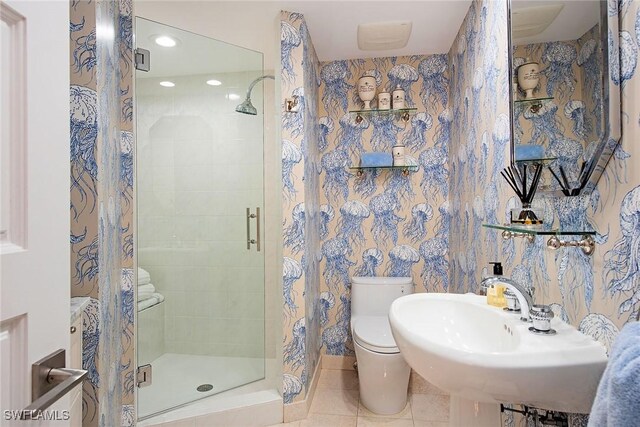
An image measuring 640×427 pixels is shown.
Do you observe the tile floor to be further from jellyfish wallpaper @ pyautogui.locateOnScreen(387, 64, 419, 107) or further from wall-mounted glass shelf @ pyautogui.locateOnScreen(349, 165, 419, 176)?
jellyfish wallpaper @ pyautogui.locateOnScreen(387, 64, 419, 107)

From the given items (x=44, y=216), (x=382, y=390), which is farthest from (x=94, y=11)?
(x=382, y=390)

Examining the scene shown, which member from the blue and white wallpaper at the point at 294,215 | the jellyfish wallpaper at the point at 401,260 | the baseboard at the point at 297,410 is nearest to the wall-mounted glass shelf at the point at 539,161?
the blue and white wallpaper at the point at 294,215

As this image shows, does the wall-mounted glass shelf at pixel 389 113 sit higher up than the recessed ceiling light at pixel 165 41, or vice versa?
the recessed ceiling light at pixel 165 41

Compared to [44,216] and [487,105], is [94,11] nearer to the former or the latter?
[44,216]

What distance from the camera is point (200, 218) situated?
2.29 meters

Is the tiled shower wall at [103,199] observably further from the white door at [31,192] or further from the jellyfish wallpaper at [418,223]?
the jellyfish wallpaper at [418,223]

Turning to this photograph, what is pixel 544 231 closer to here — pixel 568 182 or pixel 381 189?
pixel 568 182

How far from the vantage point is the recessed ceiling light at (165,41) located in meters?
1.96

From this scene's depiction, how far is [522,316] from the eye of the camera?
107 cm

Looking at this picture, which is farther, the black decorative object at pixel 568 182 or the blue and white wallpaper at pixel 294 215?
the blue and white wallpaper at pixel 294 215

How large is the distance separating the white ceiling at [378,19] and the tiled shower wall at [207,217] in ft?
1.79

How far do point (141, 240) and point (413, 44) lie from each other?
7.19ft

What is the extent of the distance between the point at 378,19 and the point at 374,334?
1924 mm

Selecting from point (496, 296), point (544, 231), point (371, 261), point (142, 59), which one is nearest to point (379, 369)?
point (371, 261)
